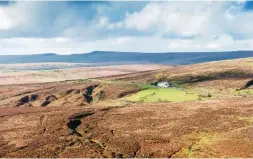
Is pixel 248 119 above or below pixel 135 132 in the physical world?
above

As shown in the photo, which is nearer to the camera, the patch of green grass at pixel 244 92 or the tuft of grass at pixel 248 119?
the tuft of grass at pixel 248 119

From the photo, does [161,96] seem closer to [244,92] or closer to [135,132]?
[244,92]

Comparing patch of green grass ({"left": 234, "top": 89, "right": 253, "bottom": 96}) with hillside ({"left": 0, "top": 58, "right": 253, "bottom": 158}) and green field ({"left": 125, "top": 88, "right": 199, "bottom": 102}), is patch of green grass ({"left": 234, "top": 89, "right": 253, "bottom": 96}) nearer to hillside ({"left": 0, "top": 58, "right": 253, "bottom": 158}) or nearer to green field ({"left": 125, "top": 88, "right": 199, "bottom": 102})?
green field ({"left": 125, "top": 88, "right": 199, "bottom": 102})

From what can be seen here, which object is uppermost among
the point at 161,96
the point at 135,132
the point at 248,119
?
the point at 248,119

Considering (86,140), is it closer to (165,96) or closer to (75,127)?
(75,127)

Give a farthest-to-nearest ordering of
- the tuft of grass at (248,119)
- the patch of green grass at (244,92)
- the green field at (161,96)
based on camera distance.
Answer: the patch of green grass at (244,92) → the green field at (161,96) → the tuft of grass at (248,119)

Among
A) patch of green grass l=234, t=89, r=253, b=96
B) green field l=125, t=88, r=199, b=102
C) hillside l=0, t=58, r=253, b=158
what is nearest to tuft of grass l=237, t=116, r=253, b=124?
hillside l=0, t=58, r=253, b=158

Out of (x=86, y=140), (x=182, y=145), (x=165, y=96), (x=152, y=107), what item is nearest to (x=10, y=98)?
(x=165, y=96)

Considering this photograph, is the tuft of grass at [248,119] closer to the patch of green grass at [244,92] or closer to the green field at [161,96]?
the green field at [161,96]

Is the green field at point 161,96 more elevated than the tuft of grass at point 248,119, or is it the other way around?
the tuft of grass at point 248,119

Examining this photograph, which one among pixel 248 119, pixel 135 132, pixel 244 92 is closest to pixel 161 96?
pixel 244 92

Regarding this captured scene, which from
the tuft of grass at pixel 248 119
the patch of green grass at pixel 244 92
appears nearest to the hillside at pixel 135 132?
the tuft of grass at pixel 248 119
